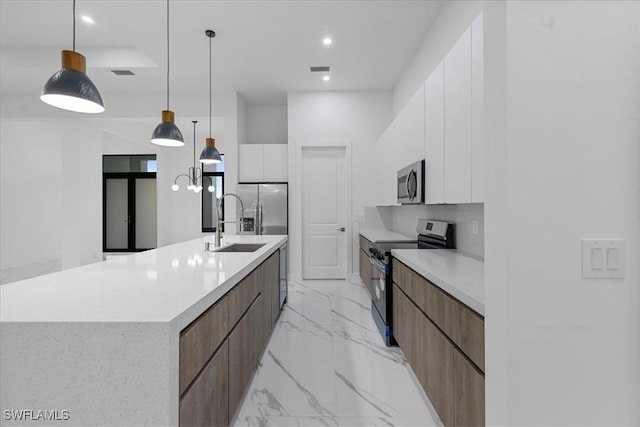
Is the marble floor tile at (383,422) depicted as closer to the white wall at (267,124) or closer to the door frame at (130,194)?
the white wall at (267,124)

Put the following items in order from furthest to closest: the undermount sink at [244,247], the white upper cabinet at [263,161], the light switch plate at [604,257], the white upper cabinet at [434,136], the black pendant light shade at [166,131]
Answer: the white upper cabinet at [263,161]
the undermount sink at [244,247]
the black pendant light shade at [166,131]
the white upper cabinet at [434,136]
the light switch plate at [604,257]

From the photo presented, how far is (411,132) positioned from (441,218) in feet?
2.99

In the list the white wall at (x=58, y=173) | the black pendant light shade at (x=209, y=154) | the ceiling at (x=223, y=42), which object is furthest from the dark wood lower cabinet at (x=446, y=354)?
the white wall at (x=58, y=173)

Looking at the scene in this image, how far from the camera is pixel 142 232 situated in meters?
8.48

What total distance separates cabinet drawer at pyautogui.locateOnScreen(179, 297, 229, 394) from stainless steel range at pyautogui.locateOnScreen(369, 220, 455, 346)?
1.60 m

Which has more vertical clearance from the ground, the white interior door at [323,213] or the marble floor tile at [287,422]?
the white interior door at [323,213]

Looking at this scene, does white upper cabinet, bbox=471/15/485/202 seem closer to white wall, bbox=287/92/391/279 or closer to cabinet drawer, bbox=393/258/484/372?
cabinet drawer, bbox=393/258/484/372

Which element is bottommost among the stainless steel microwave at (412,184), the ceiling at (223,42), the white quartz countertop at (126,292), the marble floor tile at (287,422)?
the marble floor tile at (287,422)

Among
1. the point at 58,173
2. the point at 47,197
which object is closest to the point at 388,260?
the point at 47,197

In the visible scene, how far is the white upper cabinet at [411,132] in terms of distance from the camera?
269 cm

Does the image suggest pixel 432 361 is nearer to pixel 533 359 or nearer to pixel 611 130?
pixel 533 359

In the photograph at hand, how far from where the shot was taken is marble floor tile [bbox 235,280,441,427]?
5.99ft

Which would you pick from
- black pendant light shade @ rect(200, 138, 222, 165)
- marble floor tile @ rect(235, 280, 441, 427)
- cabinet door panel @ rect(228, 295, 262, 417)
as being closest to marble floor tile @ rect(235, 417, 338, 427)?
marble floor tile @ rect(235, 280, 441, 427)

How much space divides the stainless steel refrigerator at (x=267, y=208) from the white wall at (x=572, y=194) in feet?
14.0
